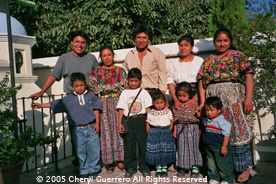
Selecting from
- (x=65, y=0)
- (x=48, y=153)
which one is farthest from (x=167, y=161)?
(x=65, y=0)

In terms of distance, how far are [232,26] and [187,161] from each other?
2743 mm

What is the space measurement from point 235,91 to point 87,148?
2.18 m

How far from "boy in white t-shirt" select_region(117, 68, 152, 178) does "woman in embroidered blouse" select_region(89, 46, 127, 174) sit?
14 centimetres

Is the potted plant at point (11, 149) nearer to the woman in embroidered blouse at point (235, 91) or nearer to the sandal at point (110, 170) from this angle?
the sandal at point (110, 170)

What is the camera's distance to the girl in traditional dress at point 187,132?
352cm

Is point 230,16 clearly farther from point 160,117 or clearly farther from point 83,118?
point 83,118

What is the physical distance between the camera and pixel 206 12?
1345 cm

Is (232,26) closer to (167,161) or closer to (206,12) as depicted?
(167,161)

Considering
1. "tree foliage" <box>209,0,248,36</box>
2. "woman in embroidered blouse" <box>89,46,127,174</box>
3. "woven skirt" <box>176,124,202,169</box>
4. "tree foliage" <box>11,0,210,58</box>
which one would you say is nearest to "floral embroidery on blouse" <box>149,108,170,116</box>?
"woven skirt" <box>176,124,202,169</box>

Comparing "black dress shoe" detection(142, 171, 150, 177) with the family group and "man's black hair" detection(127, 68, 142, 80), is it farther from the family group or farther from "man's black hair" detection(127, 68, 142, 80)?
"man's black hair" detection(127, 68, 142, 80)

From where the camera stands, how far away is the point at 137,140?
3.72 meters

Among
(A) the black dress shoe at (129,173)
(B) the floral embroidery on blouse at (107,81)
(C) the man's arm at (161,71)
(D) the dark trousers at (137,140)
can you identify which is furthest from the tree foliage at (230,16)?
(A) the black dress shoe at (129,173)

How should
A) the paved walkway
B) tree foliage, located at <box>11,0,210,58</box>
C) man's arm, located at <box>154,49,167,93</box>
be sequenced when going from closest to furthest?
1. the paved walkway
2. man's arm, located at <box>154,49,167,93</box>
3. tree foliage, located at <box>11,0,210,58</box>

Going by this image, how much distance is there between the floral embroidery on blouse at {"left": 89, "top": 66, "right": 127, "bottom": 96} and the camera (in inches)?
148
